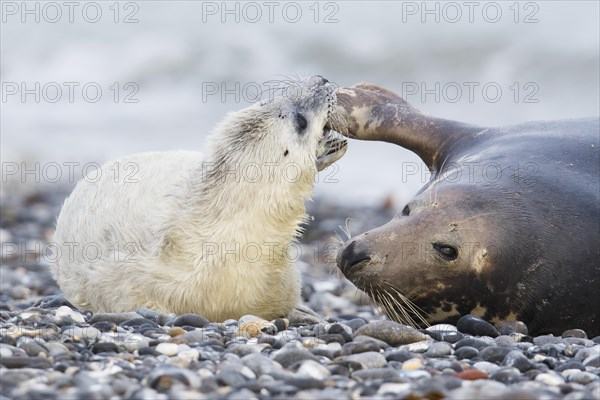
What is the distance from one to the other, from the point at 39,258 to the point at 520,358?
250 inches

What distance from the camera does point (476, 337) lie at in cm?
586

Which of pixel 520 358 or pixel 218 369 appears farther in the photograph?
pixel 520 358

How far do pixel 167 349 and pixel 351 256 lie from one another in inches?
63.8

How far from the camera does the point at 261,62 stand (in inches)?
837

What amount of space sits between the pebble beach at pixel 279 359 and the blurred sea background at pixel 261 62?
9720 mm

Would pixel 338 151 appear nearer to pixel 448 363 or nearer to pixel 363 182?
pixel 448 363

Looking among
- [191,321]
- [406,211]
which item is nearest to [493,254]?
[406,211]

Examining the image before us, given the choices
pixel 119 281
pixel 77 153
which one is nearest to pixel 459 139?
pixel 119 281

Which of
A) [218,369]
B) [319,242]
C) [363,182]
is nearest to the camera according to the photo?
[218,369]

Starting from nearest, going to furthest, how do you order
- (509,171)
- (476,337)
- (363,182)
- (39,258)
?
(476,337) → (509,171) → (39,258) → (363,182)

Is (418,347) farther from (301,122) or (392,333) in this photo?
(301,122)

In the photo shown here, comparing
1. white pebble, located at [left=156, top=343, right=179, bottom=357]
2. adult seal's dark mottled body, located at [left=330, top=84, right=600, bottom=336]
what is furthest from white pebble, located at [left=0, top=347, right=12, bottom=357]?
adult seal's dark mottled body, located at [left=330, top=84, right=600, bottom=336]

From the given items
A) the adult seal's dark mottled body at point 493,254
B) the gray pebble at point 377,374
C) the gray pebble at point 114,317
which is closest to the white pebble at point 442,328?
the adult seal's dark mottled body at point 493,254

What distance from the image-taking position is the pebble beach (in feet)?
13.9
